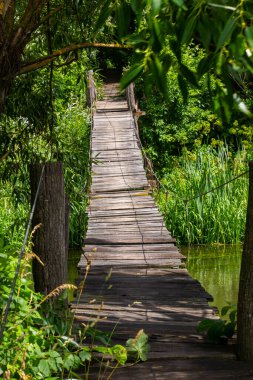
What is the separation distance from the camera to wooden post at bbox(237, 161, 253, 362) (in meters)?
3.73

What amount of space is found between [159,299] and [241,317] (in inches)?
59.5

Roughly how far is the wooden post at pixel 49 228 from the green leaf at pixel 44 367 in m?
0.84

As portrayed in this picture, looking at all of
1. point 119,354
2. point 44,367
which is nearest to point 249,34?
point 44,367

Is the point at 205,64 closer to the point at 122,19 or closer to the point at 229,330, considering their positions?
the point at 122,19

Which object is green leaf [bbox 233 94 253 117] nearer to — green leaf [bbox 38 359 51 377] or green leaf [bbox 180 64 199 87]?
green leaf [bbox 180 64 199 87]

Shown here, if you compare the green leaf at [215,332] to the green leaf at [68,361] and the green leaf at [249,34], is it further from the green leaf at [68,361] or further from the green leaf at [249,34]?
the green leaf at [249,34]

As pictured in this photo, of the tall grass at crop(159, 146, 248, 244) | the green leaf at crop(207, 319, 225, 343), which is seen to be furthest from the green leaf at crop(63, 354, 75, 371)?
the tall grass at crop(159, 146, 248, 244)

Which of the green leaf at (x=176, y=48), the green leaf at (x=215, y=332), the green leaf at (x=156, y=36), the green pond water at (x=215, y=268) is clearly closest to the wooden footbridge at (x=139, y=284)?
the green leaf at (x=215, y=332)

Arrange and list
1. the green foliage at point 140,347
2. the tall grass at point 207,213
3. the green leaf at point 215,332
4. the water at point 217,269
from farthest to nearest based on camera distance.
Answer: the tall grass at point 207,213 < the water at point 217,269 < the green leaf at point 215,332 < the green foliage at point 140,347

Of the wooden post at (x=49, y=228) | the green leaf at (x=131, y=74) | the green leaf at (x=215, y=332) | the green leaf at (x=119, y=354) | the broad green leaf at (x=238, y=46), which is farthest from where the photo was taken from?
the green leaf at (x=215, y=332)

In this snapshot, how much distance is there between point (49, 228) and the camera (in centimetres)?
392

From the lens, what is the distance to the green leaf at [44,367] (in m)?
3.08

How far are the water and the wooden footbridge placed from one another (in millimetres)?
820

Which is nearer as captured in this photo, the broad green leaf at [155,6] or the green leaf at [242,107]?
the broad green leaf at [155,6]
